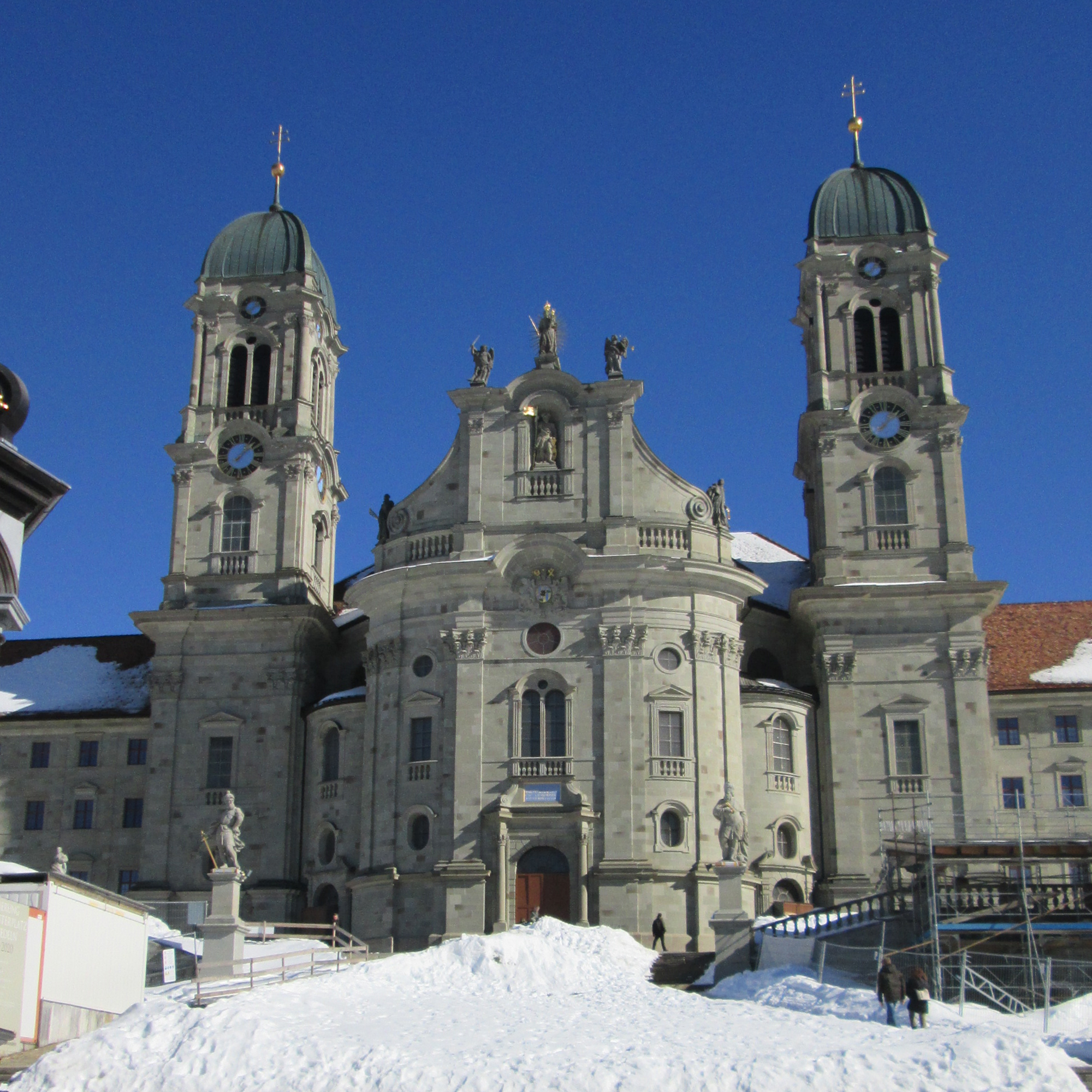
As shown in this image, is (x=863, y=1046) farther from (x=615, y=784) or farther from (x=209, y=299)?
(x=209, y=299)

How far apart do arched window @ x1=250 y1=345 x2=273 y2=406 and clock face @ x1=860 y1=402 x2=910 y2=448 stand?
22859mm

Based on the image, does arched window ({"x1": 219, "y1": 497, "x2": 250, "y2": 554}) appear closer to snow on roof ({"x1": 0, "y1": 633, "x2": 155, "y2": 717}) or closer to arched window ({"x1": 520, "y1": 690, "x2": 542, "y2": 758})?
snow on roof ({"x1": 0, "y1": 633, "x2": 155, "y2": 717})

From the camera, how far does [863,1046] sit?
26.3 m

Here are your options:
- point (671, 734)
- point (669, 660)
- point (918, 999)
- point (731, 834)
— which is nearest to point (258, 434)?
point (669, 660)

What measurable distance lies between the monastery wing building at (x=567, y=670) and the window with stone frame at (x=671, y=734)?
0.31ft

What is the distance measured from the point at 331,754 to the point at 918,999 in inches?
1179

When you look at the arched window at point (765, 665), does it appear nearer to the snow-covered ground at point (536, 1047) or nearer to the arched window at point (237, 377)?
the arched window at point (237, 377)

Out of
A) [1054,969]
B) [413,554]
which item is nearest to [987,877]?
[1054,969]

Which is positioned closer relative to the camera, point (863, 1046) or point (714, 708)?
point (863, 1046)

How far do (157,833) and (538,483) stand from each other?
18.3 m

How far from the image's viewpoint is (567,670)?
51.2 metres

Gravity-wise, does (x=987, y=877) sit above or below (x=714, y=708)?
below

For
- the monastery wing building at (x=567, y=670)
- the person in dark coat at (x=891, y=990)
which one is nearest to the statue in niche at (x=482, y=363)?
the monastery wing building at (x=567, y=670)

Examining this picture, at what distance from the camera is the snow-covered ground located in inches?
968
